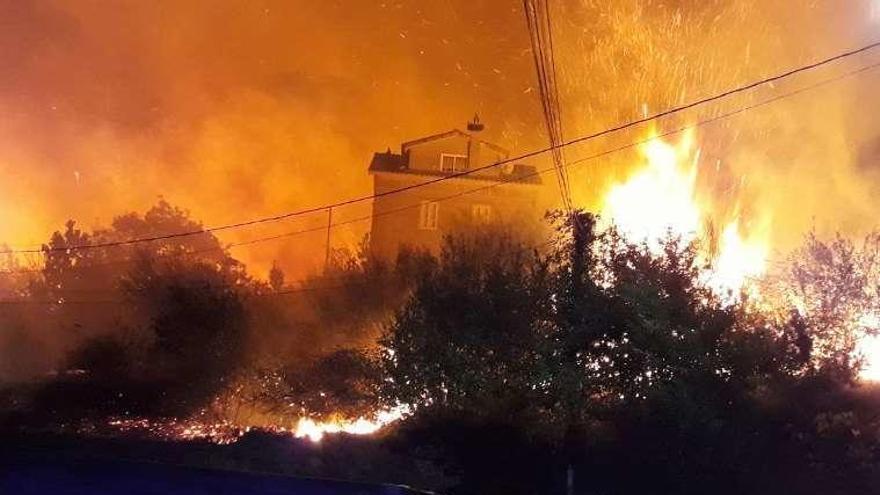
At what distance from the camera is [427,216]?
42.4 metres

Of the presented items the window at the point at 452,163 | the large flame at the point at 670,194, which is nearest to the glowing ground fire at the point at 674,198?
the large flame at the point at 670,194

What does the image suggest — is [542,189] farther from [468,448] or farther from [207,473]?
[207,473]

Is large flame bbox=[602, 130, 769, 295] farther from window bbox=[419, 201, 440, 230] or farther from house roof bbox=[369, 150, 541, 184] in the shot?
window bbox=[419, 201, 440, 230]

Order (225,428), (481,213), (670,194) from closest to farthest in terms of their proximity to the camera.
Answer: (225,428) → (670,194) → (481,213)

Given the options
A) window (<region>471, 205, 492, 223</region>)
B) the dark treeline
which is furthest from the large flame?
the dark treeline

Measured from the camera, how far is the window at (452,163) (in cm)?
4206

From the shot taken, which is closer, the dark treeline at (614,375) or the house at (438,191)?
the dark treeline at (614,375)

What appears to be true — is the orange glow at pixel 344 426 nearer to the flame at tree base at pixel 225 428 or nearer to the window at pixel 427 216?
the flame at tree base at pixel 225 428

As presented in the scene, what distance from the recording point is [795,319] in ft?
56.4

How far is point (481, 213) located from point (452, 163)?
3401 mm

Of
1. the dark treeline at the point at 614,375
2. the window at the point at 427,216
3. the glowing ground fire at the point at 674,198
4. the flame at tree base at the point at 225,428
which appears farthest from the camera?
the window at the point at 427,216

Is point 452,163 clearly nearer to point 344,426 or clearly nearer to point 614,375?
point 344,426

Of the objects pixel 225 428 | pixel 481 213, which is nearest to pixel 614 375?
pixel 225 428

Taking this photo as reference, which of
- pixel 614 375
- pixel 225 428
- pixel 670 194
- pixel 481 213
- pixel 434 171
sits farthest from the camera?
pixel 481 213
